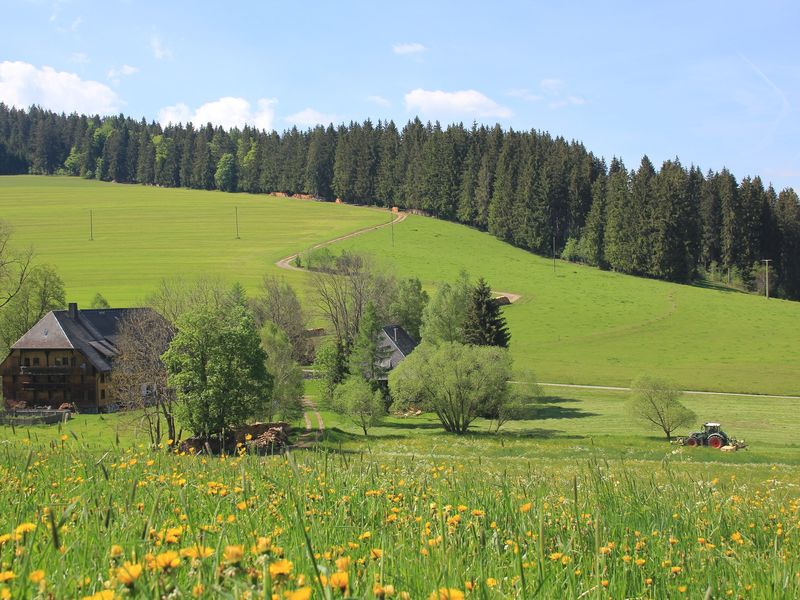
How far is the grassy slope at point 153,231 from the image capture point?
10619 centimetres

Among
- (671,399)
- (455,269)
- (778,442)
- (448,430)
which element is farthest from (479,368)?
(455,269)

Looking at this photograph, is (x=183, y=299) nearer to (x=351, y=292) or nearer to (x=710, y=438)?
(x=351, y=292)

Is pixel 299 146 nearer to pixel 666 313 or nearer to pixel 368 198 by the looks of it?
pixel 368 198

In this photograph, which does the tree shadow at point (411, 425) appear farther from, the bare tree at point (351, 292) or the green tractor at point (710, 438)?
the bare tree at point (351, 292)

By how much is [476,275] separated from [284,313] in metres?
41.8

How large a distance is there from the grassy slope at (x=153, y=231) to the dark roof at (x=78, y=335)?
20.9 m

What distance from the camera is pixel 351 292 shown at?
8000 centimetres

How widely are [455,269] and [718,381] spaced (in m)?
51.0

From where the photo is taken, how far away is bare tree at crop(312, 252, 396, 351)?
79500 millimetres

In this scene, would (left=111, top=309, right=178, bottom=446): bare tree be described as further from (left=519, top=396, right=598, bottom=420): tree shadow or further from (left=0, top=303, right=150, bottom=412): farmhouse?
(left=519, top=396, right=598, bottom=420): tree shadow

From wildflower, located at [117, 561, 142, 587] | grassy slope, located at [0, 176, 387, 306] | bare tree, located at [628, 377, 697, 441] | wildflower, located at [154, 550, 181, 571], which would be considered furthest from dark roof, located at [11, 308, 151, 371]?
wildflower, located at [117, 561, 142, 587]

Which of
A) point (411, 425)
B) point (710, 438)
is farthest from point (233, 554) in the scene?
point (411, 425)

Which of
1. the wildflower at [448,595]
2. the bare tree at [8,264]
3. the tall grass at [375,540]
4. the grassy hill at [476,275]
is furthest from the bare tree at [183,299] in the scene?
the wildflower at [448,595]

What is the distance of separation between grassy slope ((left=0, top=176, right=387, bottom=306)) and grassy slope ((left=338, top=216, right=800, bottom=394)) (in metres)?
18.4
